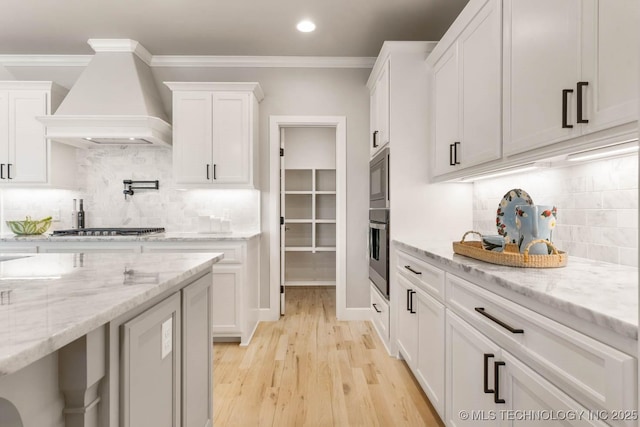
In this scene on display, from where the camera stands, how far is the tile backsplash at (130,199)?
3.70 metres

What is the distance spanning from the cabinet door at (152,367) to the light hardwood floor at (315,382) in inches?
33.8

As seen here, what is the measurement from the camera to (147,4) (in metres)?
→ 2.75

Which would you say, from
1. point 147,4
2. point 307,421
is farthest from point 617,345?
point 147,4

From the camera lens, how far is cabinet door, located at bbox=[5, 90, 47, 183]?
331 cm

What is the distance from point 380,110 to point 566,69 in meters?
1.89

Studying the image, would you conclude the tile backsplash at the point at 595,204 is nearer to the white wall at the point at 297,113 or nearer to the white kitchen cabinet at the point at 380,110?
the white kitchen cabinet at the point at 380,110

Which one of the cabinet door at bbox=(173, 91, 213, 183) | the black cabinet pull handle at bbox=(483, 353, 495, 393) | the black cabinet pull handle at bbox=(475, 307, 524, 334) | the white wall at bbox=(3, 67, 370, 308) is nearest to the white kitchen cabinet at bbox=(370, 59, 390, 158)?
the white wall at bbox=(3, 67, 370, 308)

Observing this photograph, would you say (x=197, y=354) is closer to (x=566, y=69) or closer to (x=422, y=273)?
(x=422, y=273)

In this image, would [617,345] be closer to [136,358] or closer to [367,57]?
[136,358]

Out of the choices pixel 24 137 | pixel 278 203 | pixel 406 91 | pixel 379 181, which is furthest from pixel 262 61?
pixel 24 137

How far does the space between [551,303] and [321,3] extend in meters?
2.64

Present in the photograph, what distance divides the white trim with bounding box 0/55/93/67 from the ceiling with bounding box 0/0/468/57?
0.22 feet

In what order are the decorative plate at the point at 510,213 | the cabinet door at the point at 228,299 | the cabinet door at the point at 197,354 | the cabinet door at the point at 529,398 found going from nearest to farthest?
the cabinet door at the point at 529,398, the cabinet door at the point at 197,354, the decorative plate at the point at 510,213, the cabinet door at the point at 228,299

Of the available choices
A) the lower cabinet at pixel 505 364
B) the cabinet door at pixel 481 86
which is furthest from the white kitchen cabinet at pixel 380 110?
the lower cabinet at pixel 505 364
